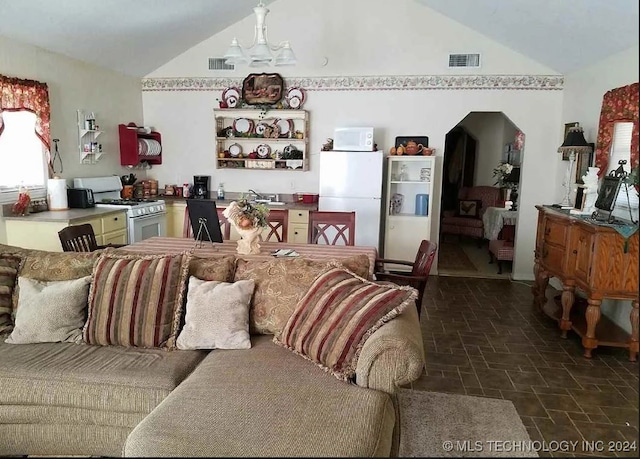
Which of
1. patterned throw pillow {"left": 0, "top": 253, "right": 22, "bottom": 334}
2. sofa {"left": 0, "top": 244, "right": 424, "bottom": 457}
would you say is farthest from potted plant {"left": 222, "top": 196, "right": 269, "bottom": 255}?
patterned throw pillow {"left": 0, "top": 253, "right": 22, "bottom": 334}

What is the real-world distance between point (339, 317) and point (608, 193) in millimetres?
2210

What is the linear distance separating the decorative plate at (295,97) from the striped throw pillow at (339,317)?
372 centimetres

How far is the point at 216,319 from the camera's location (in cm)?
231

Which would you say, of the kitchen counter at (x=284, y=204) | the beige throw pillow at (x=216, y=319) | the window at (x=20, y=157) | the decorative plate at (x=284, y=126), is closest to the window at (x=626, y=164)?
the beige throw pillow at (x=216, y=319)

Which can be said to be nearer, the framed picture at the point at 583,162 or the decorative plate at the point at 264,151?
the framed picture at the point at 583,162

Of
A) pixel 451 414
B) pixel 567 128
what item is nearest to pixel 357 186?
pixel 567 128

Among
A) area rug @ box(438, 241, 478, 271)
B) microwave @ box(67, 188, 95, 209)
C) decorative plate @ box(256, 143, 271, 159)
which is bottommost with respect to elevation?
area rug @ box(438, 241, 478, 271)

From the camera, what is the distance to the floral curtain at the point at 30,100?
3832 mm

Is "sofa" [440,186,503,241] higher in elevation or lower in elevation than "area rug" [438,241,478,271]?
higher

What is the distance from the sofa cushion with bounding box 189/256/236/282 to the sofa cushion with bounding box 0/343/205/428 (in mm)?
566

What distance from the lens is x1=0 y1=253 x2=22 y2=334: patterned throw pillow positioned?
2438 mm

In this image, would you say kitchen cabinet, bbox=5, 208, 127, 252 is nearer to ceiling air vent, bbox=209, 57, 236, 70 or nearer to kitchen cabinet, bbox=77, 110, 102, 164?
kitchen cabinet, bbox=77, 110, 102, 164

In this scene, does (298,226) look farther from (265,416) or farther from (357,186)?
(265,416)

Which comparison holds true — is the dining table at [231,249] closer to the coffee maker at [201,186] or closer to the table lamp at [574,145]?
the table lamp at [574,145]
